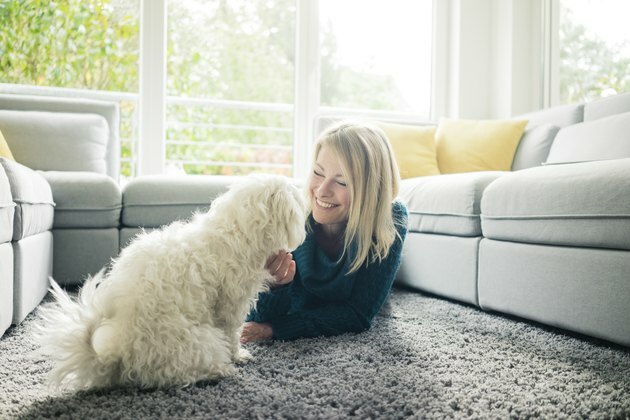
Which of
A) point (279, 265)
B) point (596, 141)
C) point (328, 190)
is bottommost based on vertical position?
point (279, 265)

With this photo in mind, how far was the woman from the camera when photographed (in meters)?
1.61

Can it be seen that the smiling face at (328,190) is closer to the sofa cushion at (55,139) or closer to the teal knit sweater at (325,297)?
the teal knit sweater at (325,297)

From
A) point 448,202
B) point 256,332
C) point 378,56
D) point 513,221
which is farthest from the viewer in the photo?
point 378,56

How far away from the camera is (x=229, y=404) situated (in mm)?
1025

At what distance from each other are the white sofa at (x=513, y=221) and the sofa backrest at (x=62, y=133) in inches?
1.0

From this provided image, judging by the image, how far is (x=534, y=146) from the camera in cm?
306

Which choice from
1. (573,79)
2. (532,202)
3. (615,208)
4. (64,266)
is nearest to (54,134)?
(64,266)

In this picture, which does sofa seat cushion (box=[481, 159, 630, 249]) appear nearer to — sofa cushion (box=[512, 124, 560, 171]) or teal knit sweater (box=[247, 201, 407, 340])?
teal knit sweater (box=[247, 201, 407, 340])

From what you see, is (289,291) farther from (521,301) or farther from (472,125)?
(472,125)

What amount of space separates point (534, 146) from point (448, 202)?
1.23 meters

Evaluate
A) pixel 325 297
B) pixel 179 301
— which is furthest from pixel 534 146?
pixel 179 301

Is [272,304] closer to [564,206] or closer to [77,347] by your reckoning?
[77,347]

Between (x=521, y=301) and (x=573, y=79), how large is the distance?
2.93 metres

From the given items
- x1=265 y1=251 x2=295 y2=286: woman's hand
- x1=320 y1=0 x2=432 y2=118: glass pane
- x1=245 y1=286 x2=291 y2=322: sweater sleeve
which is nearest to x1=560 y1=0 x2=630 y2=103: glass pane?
x1=320 y1=0 x2=432 y2=118: glass pane
